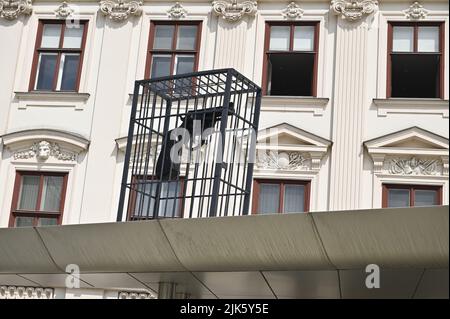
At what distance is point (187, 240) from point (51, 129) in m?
9.04

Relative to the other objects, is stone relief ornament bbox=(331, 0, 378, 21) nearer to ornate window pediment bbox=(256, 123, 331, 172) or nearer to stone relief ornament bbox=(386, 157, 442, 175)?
ornate window pediment bbox=(256, 123, 331, 172)

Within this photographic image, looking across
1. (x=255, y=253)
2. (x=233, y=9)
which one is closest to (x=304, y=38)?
(x=233, y=9)

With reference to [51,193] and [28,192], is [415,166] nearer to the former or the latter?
[51,193]

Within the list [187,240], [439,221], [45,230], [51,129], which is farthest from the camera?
[51,129]

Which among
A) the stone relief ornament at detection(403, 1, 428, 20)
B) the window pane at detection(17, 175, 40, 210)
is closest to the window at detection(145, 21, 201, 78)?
the window pane at detection(17, 175, 40, 210)

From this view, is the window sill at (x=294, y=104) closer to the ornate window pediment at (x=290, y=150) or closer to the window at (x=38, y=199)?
the ornate window pediment at (x=290, y=150)

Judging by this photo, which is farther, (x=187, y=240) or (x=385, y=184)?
(x=385, y=184)

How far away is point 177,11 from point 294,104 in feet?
8.68

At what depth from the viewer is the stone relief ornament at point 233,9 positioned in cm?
1565

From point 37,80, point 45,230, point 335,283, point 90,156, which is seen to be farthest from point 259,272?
point 37,80

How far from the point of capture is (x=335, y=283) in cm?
703

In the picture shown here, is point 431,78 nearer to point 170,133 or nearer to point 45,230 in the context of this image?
point 170,133

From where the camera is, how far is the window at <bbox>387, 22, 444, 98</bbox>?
49.9ft

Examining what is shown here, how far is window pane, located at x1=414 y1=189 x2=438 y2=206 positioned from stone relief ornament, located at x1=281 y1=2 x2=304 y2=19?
3566 mm
